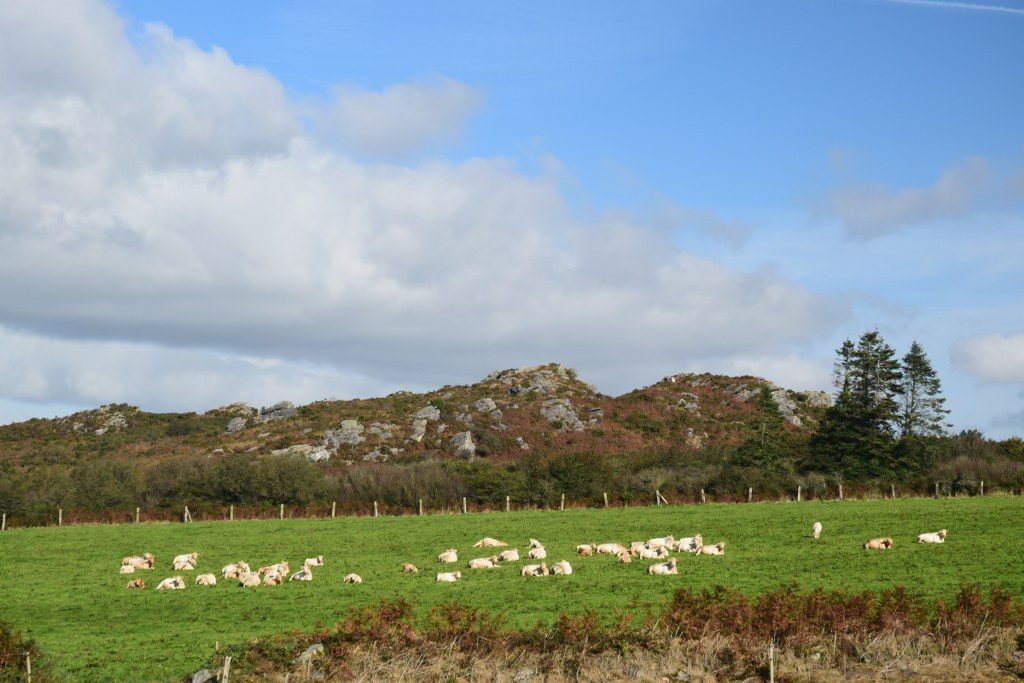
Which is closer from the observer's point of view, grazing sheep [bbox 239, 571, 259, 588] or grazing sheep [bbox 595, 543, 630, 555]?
grazing sheep [bbox 239, 571, 259, 588]


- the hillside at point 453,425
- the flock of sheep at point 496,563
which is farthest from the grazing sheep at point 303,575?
the hillside at point 453,425

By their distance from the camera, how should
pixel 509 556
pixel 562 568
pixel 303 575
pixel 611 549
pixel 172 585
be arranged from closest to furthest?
pixel 562 568 → pixel 172 585 → pixel 303 575 → pixel 509 556 → pixel 611 549

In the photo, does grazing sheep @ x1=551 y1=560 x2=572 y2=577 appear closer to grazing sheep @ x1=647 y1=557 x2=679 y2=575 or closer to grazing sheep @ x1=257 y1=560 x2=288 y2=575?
grazing sheep @ x1=647 y1=557 x2=679 y2=575

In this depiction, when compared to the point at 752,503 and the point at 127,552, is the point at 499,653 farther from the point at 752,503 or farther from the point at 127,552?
the point at 752,503

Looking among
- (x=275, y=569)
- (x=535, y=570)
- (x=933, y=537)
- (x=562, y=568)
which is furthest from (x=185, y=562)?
(x=933, y=537)

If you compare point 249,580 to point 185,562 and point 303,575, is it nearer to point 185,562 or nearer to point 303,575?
point 303,575

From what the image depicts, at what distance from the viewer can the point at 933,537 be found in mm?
38688

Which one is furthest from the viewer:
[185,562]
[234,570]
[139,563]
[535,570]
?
[139,563]

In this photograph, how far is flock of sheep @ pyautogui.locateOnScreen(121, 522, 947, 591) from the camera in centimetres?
3422

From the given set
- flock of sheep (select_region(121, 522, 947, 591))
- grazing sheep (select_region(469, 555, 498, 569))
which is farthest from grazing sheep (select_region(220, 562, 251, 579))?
grazing sheep (select_region(469, 555, 498, 569))

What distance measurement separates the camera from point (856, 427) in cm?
8875

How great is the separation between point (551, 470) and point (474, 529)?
997 inches

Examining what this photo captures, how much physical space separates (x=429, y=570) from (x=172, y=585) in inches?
374

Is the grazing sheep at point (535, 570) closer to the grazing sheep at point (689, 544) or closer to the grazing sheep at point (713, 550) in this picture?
the grazing sheep at point (713, 550)
